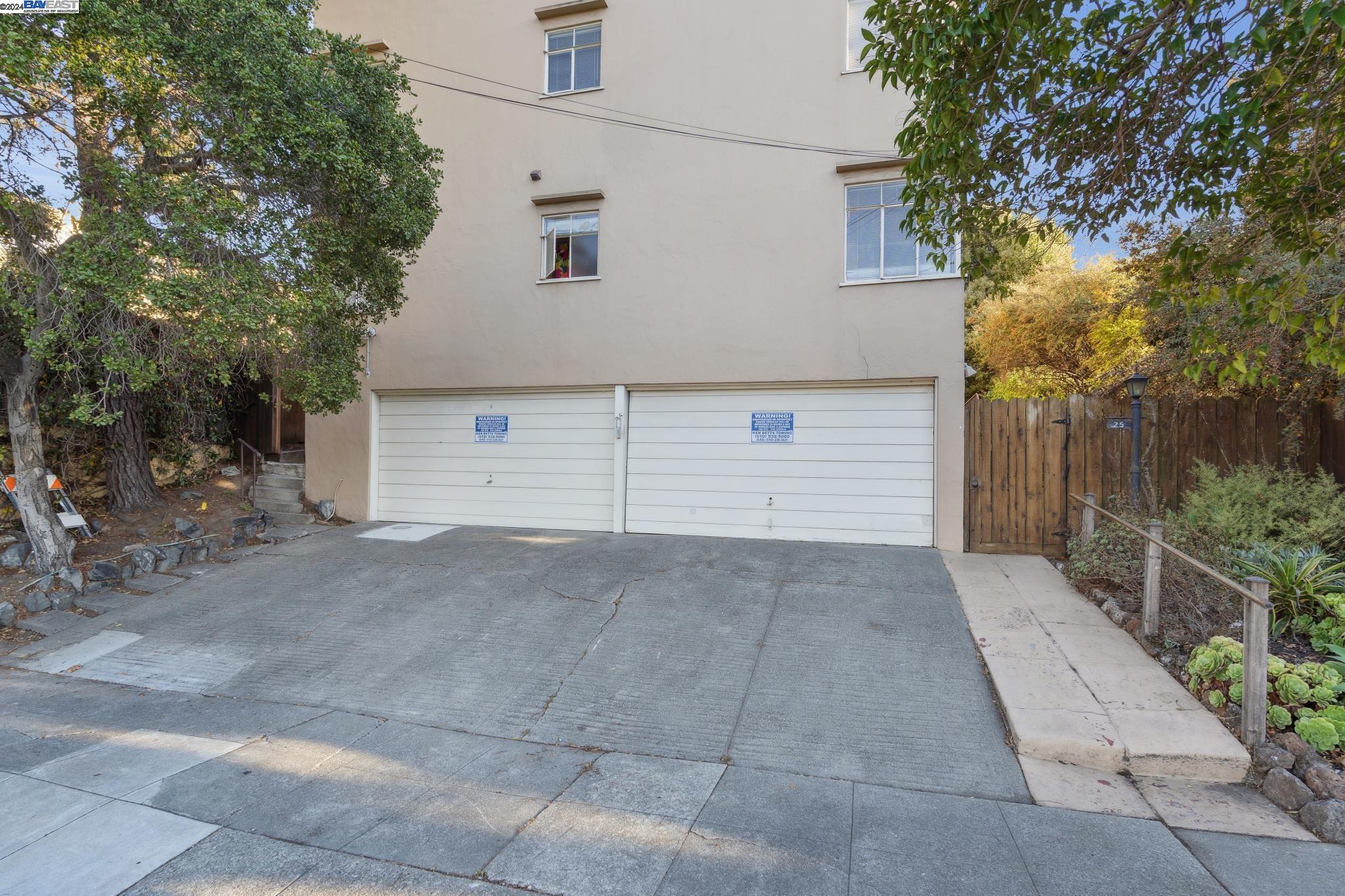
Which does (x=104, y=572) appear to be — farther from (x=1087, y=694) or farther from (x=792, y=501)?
(x=1087, y=694)

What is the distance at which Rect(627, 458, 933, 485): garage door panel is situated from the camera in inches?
320

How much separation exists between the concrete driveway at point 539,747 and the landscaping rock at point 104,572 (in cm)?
67

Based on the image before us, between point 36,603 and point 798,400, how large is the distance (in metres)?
8.38

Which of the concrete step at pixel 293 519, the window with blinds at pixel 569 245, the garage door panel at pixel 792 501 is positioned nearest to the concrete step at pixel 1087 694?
the garage door panel at pixel 792 501

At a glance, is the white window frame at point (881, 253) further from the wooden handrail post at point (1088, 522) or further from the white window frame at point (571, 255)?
the white window frame at point (571, 255)

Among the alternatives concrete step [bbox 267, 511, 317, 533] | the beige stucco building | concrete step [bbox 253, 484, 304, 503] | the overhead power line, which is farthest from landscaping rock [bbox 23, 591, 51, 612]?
the overhead power line

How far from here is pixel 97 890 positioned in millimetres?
2617

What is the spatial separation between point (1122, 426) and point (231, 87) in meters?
9.56

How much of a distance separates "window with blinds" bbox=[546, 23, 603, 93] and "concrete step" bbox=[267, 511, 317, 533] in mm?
Result: 7252

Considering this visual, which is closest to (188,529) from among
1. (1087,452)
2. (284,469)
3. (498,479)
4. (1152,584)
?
(284,469)

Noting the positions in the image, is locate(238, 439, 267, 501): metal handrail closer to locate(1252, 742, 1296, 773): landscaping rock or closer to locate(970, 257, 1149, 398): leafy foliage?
locate(1252, 742, 1296, 773): landscaping rock

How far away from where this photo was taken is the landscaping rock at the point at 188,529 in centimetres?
832

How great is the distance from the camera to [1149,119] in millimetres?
4344

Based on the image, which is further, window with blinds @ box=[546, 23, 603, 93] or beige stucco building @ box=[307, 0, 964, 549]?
window with blinds @ box=[546, 23, 603, 93]
